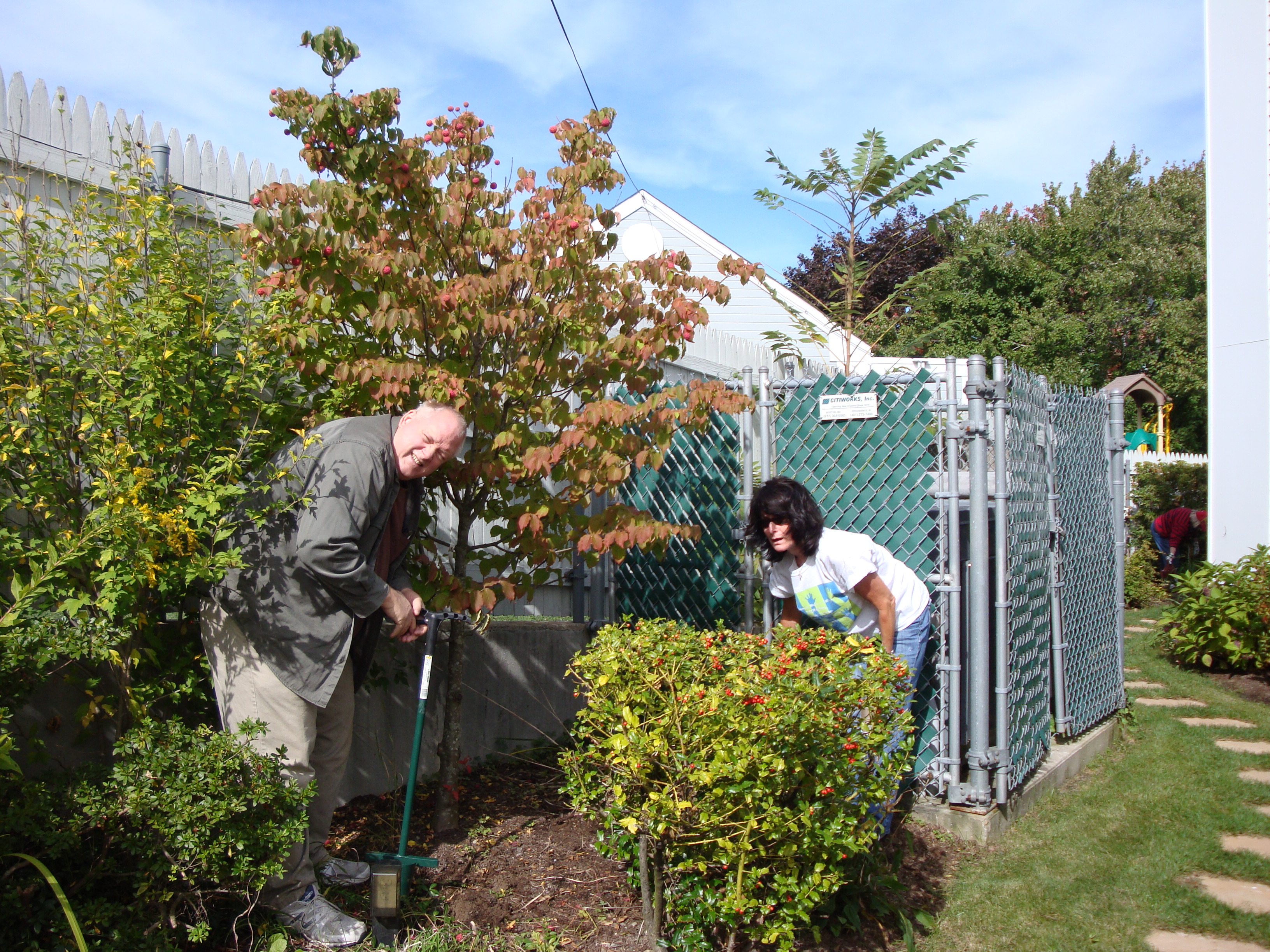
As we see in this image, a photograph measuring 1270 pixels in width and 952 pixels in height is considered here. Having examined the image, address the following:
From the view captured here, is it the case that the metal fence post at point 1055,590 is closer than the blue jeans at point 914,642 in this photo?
No

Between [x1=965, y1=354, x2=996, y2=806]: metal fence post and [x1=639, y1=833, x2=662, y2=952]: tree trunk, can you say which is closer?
[x1=639, y1=833, x2=662, y2=952]: tree trunk

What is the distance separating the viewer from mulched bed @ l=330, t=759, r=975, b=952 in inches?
137

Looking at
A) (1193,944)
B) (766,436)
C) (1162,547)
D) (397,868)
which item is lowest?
(1193,944)

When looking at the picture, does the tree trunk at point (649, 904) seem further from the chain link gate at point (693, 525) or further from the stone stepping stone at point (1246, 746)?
the stone stepping stone at point (1246, 746)

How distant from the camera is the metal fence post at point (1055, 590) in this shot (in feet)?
18.8

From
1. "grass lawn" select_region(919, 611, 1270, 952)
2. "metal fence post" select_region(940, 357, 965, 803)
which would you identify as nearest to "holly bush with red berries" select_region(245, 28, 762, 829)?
"metal fence post" select_region(940, 357, 965, 803)

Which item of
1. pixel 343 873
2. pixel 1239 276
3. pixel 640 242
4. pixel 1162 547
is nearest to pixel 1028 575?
pixel 343 873

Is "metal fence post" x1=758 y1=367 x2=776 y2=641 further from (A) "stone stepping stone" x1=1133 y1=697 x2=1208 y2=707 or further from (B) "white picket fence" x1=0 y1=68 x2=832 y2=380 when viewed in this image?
Answer: (A) "stone stepping stone" x1=1133 y1=697 x2=1208 y2=707

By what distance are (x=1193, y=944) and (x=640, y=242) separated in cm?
1012

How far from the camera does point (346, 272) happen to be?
12.1ft

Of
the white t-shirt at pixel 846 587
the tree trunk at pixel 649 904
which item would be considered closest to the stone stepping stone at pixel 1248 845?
the white t-shirt at pixel 846 587

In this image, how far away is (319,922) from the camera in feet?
10.5

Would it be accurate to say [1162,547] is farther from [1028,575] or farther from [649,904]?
[649,904]

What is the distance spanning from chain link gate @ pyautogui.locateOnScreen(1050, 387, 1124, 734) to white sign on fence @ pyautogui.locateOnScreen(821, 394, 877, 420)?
187 cm
